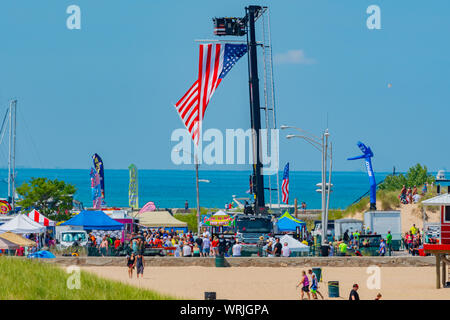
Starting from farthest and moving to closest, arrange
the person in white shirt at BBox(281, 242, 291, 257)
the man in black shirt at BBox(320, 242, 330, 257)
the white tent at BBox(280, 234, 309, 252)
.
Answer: the man in black shirt at BBox(320, 242, 330, 257) < the white tent at BBox(280, 234, 309, 252) < the person in white shirt at BBox(281, 242, 291, 257)

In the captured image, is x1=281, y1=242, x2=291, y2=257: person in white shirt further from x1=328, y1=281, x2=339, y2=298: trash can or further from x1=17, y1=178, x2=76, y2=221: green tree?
x1=17, y1=178, x2=76, y2=221: green tree

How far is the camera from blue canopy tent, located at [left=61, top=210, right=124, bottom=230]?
138 feet

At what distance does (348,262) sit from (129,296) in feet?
66.0

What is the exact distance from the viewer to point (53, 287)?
2003cm

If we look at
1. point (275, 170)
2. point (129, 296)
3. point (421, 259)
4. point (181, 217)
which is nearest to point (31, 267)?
point (129, 296)

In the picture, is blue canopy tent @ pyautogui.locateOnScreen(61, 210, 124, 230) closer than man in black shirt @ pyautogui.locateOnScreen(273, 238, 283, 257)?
No

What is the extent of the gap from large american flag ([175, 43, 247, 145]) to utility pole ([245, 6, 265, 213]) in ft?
8.55

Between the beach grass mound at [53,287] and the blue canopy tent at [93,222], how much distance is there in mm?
18398

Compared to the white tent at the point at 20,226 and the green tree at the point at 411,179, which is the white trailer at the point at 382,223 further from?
the green tree at the point at 411,179

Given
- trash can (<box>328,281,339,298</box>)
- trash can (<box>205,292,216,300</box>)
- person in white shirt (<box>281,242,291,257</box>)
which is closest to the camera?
trash can (<box>205,292,216,300</box>)

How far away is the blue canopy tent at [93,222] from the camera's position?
42.1 meters

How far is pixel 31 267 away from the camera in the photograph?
940 inches

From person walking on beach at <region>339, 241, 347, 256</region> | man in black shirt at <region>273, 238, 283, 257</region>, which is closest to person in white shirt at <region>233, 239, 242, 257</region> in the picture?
man in black shirt at <region>273, 238, 283, 257</region>
